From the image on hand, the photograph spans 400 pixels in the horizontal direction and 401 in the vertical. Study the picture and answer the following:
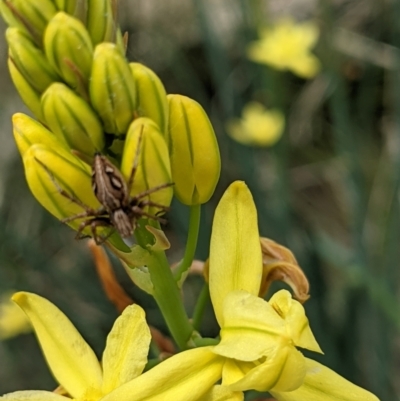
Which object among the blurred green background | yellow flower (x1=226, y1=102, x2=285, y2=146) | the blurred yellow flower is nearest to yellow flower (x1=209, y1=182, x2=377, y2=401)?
the blurred green background

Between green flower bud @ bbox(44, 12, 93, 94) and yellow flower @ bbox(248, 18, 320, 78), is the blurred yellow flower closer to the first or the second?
yellow flower @ bbox(248, 18, 320, 78)

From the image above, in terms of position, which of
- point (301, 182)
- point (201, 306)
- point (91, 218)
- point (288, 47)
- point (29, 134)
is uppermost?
point (29, 134)

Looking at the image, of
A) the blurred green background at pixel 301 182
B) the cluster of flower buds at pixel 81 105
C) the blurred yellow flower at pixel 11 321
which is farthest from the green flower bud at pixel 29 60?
the blurred yellow flower at pixel 11 321

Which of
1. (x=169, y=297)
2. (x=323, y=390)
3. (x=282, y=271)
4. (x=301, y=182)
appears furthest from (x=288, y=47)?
(x=323, y=390)

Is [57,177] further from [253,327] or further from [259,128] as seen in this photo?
[259,128]

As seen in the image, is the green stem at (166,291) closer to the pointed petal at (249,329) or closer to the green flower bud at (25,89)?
the pointed petal at (249,329)
